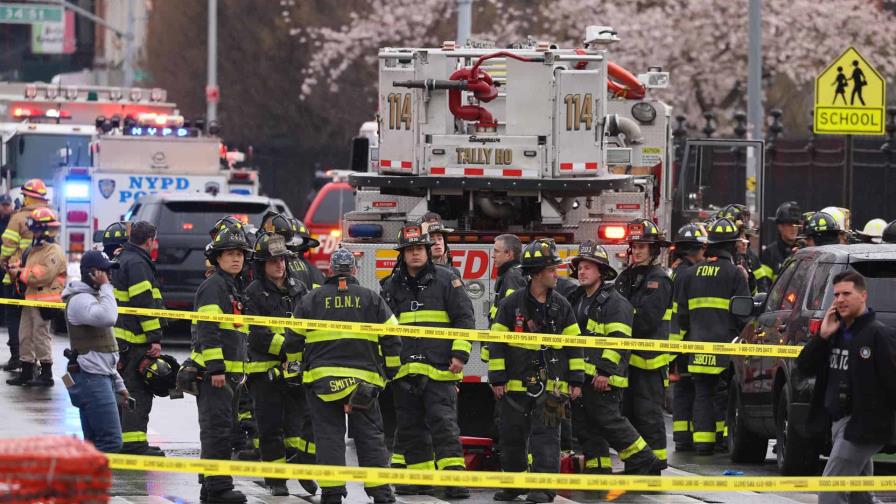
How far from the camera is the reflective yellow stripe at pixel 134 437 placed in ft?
43.2

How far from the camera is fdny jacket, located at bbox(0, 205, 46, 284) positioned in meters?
18.8

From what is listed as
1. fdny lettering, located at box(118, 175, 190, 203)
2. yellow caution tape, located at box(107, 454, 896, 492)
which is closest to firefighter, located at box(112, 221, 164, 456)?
yellow caution tape, located at box(107, 454, 896, 492)

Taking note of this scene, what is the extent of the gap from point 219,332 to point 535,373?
2.02 meters

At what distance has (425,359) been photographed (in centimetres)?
1220

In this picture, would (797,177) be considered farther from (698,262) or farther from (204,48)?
(204,48)

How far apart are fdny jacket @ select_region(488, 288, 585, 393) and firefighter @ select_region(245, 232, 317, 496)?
1.30 metres

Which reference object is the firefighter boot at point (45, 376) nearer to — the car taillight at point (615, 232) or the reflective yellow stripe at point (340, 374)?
the car taillight at point (615, 232)

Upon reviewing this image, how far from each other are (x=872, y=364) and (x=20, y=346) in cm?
1072

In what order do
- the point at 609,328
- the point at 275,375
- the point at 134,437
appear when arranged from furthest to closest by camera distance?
the point at 134,437 < the point at 609,328 < the point at 275,375

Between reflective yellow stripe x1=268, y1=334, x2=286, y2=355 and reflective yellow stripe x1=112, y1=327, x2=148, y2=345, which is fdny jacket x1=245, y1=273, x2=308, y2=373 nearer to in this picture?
reflective yellow stripe x1=268, y1=334, x2=286, y2=355

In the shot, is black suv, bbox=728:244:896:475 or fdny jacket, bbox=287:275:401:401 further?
black suv, bbox=728:244:896:475

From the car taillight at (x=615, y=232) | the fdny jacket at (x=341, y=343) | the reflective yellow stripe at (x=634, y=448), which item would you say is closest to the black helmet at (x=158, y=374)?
the fdny jacket at (x=341, y=343)

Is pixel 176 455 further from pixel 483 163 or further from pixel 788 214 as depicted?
pixel 788 214

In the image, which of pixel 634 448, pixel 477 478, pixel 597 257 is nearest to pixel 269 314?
pixel 597 257
